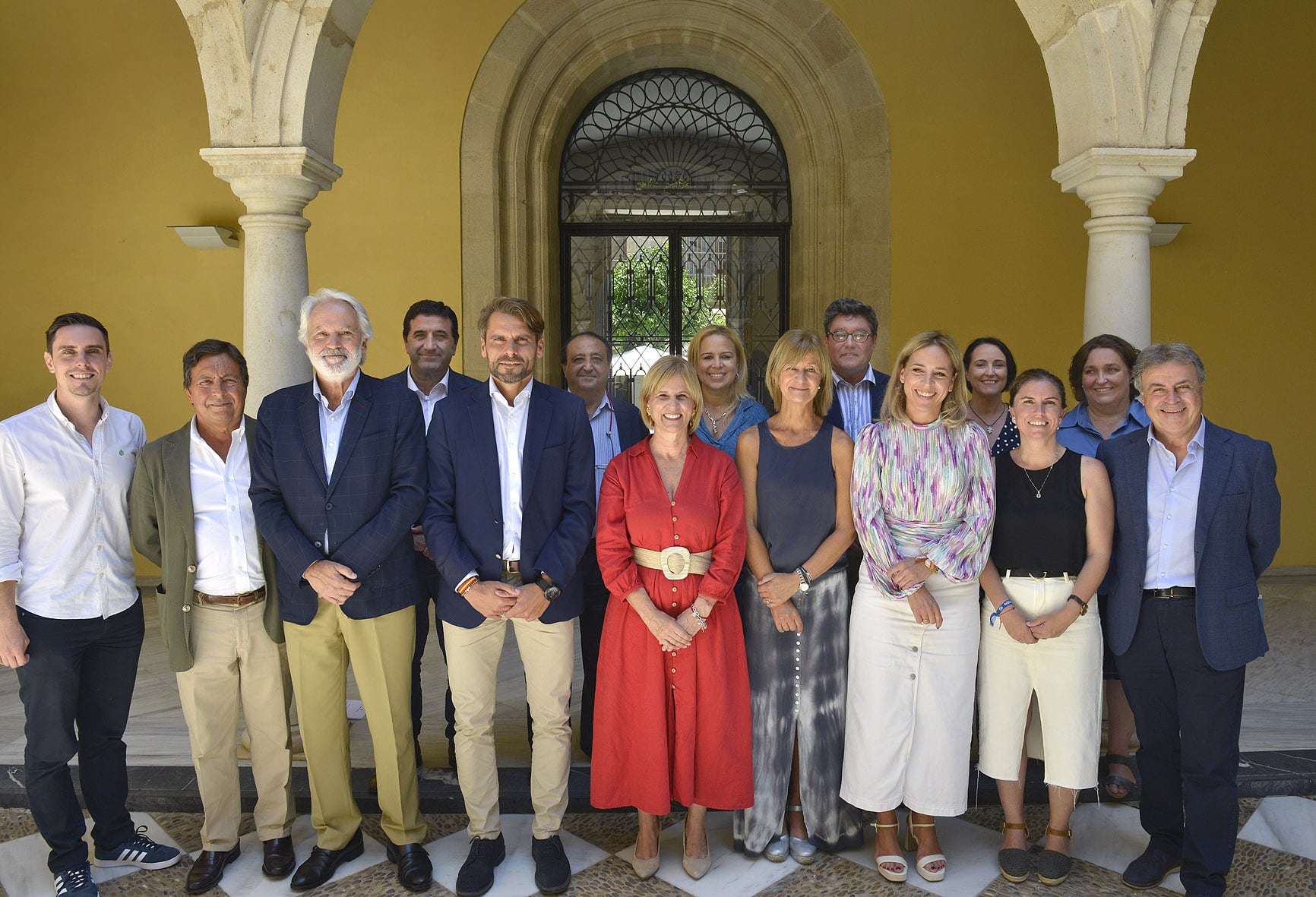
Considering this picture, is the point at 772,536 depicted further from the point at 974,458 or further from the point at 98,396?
the point at 98,396

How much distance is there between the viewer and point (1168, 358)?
282cm

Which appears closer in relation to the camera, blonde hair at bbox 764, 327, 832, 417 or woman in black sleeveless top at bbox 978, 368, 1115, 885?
woman in black sleeveless top at bbox 978, 368, 1115, 885

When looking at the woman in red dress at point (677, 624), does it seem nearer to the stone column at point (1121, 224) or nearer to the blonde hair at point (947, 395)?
the blonde hair at point (947, 395)

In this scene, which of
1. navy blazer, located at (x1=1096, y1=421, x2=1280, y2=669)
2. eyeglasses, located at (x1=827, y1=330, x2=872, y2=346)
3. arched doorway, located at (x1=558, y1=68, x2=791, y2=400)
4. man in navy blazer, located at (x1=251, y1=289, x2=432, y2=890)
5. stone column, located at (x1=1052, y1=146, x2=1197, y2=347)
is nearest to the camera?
navy blazer, located at (x1=1096, y1=421, x2=1280, y2=669)

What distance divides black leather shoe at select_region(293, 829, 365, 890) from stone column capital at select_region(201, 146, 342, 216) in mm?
2692

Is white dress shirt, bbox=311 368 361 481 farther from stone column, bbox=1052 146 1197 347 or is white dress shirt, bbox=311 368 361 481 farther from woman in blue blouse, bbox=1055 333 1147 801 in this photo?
stone column, bbox=1052 146 1197 347

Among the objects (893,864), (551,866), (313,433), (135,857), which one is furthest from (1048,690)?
(135,857)

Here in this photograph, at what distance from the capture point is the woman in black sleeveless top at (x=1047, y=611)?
2.88 metres

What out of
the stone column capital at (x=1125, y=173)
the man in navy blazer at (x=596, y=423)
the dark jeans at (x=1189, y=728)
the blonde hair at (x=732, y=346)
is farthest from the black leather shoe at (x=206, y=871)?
the stone column capital at (x=1125, y=173)

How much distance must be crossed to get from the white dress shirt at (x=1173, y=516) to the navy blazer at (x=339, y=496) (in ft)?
7.83

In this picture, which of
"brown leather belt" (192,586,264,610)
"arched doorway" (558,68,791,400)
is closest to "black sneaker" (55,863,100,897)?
"brown leather belt" (192,586,264,610)

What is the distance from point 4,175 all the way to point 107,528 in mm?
5254

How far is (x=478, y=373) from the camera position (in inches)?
253

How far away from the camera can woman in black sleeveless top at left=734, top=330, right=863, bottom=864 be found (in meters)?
3.00
